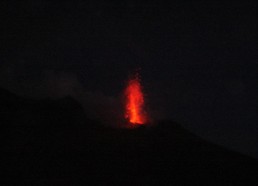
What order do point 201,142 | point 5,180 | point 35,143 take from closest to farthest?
point 5,180, point 35,143, point 201,142

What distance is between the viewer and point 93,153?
169 ft

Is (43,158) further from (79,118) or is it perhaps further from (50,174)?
(79,118)

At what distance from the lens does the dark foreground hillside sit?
4212 cm

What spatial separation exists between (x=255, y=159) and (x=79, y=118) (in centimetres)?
3608

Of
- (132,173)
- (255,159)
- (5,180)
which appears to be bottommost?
(5,180)

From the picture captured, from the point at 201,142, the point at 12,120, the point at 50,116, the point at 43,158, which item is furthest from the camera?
the point at 201,142

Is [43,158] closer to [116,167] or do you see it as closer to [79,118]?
[116,167]

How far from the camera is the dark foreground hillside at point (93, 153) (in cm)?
4212

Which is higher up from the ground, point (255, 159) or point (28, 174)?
point (255, 159)

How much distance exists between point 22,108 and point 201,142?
1422 inches

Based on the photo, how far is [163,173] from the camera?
4762cm

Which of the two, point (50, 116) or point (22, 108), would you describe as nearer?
point (22, 108)

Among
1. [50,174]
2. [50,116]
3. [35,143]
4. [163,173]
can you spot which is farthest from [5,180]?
[50,116]

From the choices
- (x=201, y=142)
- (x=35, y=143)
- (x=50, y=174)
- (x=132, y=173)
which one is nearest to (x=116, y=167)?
(x=132, y=173)
